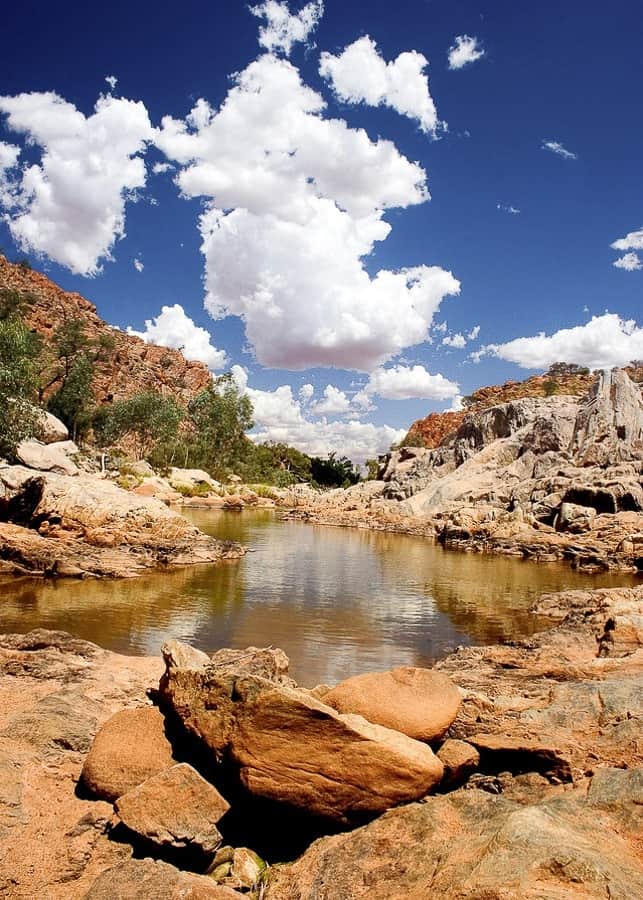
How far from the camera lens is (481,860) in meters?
3.94

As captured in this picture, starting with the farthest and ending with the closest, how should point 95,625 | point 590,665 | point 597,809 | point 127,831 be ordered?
point 95,625 < point 590,665 < point 127,831 < point 597,809

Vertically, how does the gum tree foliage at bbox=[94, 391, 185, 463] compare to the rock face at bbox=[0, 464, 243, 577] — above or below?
above

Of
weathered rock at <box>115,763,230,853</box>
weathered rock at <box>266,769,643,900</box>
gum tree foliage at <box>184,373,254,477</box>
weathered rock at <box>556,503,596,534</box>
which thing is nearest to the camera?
weathered rock at <box>266,769,643,900</box>

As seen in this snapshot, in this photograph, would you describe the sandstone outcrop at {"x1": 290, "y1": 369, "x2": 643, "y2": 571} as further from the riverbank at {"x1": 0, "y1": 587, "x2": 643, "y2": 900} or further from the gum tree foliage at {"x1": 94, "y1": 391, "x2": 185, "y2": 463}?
the riverbank at {"x1": 0, "y1": 587, "x2": 643, "y2": 900}

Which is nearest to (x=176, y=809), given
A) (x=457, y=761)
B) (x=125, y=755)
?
(x=125, y=755)

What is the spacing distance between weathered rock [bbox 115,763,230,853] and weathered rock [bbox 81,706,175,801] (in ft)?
1.46

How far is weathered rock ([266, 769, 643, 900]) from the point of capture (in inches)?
142

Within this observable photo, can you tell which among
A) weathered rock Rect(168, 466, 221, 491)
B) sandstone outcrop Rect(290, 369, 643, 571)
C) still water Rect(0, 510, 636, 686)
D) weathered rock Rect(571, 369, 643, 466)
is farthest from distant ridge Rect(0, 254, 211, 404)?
still water Rect(0, 510, 636, 686)

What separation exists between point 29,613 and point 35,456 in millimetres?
20088

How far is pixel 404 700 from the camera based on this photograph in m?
6.31

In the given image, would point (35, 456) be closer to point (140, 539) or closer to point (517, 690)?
point (140, 539)

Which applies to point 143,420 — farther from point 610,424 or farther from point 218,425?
point 610,424

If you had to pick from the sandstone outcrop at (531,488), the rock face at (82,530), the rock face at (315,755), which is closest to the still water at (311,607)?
the rock face at (82,530)

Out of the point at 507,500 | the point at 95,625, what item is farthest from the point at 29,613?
the point at 507,500
